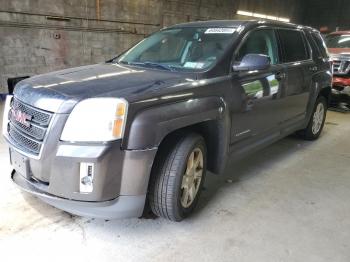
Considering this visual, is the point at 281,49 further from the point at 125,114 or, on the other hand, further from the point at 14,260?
the point at 14,260

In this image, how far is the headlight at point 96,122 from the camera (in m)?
1.98

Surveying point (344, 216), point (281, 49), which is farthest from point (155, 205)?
point (281, 49)

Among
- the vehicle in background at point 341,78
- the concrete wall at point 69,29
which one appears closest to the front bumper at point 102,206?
the vehicle in background at point 341,78

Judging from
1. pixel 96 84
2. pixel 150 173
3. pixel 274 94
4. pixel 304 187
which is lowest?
pixel 304 187

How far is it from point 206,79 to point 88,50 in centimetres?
746

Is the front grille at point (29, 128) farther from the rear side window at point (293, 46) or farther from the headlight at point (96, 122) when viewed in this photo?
the rear side window at point (293, 46)

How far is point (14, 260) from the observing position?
2.07 metres

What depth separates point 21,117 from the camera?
90.7 inches

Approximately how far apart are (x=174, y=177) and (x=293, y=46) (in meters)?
2.52

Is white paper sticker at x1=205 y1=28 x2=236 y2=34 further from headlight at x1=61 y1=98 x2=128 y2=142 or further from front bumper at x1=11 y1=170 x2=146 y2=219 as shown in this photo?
front bumper at x1=11 y1=170 x2=146 y2=219

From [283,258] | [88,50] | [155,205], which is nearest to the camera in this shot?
[283,258]

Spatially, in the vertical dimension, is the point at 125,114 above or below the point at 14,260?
above

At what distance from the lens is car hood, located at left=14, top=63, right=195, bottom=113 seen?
2.06 m

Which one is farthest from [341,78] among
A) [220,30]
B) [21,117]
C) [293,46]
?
[21,117]
